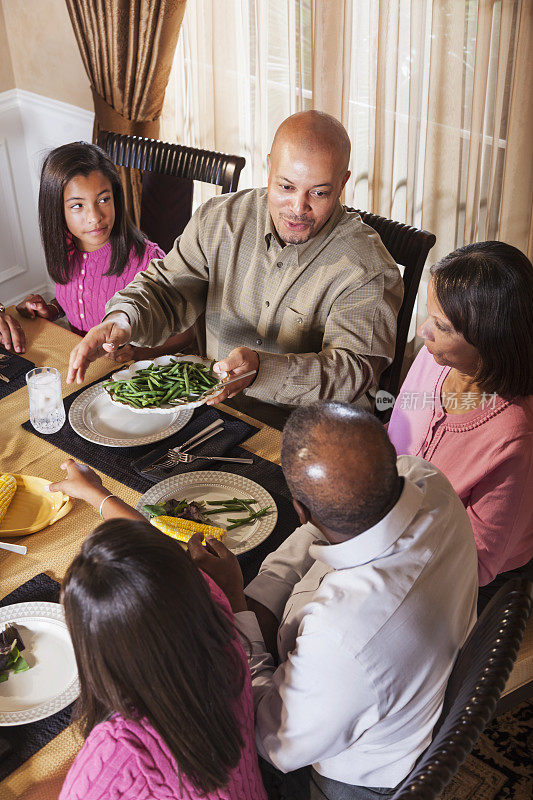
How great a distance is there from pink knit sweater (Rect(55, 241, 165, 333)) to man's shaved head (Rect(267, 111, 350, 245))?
2.25ft

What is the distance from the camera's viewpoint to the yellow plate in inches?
64.1

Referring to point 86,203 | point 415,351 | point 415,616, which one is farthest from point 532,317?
point 415,351

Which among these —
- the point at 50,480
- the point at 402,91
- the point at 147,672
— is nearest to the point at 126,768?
the point at 147,672

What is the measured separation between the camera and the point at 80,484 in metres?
1.62

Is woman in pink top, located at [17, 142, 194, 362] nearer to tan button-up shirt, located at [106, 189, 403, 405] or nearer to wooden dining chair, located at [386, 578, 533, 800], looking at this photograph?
tan button-up shirt, located at [106, 189, 403, 405]

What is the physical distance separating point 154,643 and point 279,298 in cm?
139

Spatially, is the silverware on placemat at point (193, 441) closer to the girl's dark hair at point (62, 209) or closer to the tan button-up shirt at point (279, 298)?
the tan button-up shirt at point (279, 298)

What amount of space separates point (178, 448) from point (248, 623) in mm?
600

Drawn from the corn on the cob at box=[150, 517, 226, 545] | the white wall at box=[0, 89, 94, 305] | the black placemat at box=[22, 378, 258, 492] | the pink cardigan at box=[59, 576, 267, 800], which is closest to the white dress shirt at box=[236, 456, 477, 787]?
the pink cardigan at box=[59, 576, 267, 800]

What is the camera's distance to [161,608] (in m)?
0.98

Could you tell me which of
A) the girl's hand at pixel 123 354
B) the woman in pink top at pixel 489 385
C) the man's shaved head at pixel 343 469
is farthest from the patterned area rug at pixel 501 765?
the girl's hand at pixel 123 354

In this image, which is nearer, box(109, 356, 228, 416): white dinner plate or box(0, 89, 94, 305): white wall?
box(109, 356, 228, 416): white dinner plate

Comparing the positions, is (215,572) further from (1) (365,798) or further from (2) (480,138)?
(2) (480,138)

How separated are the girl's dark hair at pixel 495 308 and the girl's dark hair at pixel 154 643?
3.03 ft
